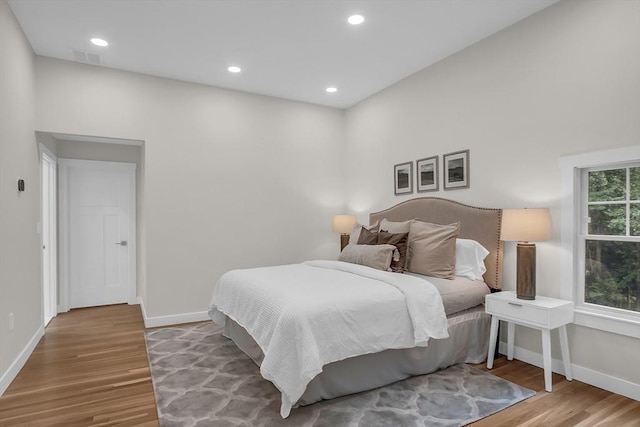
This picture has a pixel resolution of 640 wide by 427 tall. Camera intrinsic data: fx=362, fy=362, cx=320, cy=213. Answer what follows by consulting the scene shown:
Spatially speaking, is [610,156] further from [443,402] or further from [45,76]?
[45,76]

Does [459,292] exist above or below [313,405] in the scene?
above

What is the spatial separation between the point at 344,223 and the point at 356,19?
8.66 feet

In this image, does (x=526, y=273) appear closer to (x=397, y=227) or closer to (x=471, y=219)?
(x=471, y=219)

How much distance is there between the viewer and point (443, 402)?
2.43 m

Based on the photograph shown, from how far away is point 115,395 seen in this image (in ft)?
8.48

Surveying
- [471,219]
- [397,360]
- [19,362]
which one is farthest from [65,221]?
[471,219]

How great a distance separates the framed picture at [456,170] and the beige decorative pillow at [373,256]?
103 cm

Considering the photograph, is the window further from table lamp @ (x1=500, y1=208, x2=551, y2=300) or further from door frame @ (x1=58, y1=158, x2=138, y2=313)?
door frame @ (x1=58, y1=158, x2=138, y2=313)

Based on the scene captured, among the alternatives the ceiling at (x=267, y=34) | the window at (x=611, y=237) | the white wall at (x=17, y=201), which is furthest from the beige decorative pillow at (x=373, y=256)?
the white wall at (x=17, y=201)

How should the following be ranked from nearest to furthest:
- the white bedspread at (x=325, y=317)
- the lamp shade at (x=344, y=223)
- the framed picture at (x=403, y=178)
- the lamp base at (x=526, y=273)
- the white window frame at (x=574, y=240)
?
the white bedspread at (x=325, y=317) → the white window frame at (x=574, y=240) → the lamp base at (x=526, y=273) → the framed picture at (x=403, y=178) → the lamp shade at (x=344, y=223)

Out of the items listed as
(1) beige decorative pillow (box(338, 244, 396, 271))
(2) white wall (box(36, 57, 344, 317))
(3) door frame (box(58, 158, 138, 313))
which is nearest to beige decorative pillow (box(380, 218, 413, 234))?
(1) beige decorative pillow (box(338, 244, 396, 271))

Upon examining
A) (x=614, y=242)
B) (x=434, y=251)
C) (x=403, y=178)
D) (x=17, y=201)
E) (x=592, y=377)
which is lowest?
(x=592, y=377)

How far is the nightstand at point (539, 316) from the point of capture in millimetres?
2580

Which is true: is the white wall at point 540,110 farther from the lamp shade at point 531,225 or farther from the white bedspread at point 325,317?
the white bedspread at point 325,317
